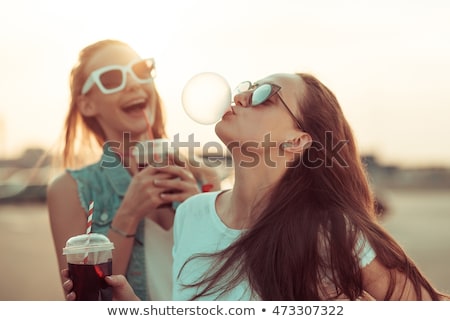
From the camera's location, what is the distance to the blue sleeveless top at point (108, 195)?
3201mm

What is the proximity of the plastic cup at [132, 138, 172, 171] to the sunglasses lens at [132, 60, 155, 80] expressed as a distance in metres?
0.33

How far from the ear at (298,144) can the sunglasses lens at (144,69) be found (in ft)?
3.28

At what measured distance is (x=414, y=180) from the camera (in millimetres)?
38375

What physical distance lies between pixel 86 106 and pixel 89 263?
1.10m

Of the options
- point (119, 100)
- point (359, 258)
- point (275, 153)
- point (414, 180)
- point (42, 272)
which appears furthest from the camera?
point (414, 180)

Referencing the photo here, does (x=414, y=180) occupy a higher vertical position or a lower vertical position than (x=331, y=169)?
lower

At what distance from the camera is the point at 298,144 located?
271 centimetres

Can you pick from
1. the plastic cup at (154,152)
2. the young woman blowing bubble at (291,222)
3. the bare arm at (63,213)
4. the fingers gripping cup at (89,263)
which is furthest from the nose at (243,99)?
the bare arm at (63,213)

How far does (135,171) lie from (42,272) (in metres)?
6.85

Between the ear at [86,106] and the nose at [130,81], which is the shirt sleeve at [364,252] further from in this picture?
the ear at [86,106]

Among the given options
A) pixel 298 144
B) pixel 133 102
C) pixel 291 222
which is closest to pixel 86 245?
pixel 291 222

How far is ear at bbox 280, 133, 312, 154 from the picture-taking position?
2.69m
